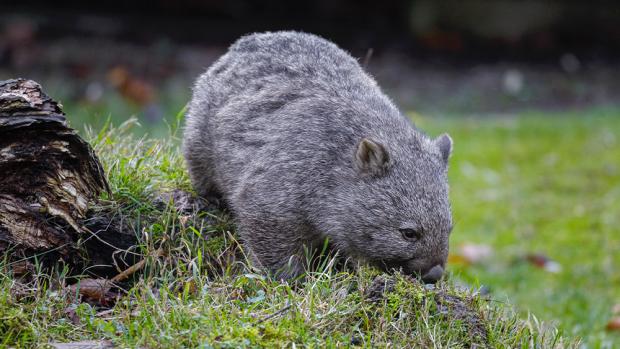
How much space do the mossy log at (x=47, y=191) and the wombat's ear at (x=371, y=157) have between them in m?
1.32

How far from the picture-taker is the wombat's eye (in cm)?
431

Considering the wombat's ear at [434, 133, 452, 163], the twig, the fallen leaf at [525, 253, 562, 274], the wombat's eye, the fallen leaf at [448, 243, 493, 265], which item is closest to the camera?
the twig

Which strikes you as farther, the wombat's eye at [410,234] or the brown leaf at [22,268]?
the wombat's eye at [410,234]

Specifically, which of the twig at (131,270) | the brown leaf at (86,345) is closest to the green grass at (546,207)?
the twig at (131,270)

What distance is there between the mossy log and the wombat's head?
122 cm

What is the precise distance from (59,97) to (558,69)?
923 centimetres

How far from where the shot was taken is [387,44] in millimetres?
15906

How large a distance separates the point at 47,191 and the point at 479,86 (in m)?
11.4

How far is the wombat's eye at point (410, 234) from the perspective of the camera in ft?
14.1

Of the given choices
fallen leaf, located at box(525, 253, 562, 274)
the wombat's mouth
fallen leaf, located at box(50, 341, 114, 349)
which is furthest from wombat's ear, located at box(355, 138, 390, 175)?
fallen leaf, located at box(525, 253, 562, 274)

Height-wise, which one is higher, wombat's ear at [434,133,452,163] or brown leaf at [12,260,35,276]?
wombat's ear at [434,133,452,163]

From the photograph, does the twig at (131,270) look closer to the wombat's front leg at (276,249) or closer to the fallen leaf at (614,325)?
the wombat's front leg at (276,249)

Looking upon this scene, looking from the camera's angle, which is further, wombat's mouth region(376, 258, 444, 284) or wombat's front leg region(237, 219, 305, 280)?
wombat's front leg region(237, 219, 305, 280)

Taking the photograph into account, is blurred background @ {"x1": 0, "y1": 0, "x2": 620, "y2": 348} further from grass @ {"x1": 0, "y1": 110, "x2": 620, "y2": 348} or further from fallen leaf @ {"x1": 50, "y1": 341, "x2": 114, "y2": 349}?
fallen leaf @ {"x1": 50, "y1": 341, "x2": 114, "y2": 349}
